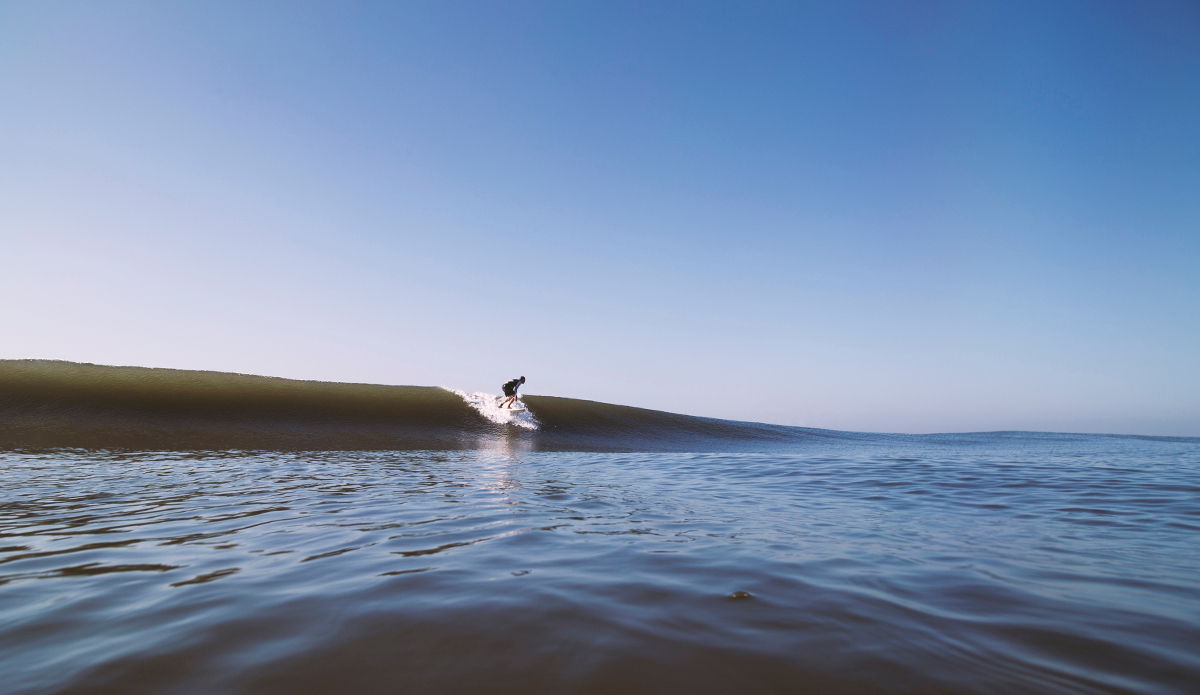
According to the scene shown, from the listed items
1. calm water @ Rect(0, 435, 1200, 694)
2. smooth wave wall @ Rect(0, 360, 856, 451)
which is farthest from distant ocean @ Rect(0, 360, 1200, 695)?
smooth wave wall @ Rect(0, 360, 856, 451)

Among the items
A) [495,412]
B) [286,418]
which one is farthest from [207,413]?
[495,412]

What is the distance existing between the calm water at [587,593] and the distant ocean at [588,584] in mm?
19

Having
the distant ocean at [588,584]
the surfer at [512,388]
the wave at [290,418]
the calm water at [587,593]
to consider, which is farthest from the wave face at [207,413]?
the calm water at [587,593]

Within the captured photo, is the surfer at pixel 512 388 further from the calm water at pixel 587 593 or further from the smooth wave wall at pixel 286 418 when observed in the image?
the calm water at pixel 587 593

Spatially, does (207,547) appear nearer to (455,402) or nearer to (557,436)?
(557,436)

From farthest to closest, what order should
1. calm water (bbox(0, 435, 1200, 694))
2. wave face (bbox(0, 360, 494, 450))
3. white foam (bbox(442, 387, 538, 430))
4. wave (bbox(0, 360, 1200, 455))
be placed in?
white foam (bbox(442, 387, 538, 430)) → wave (bbox(0, 360, 1200, 455)) → wave face (bbox(0, 360, 494, 450)) → calm water (bbox(0, 435, 1200, 694))

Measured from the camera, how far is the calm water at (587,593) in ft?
6.81

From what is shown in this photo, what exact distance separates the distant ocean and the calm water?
0.02 meters

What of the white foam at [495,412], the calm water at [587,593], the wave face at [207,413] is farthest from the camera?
the white foam at [495,412]

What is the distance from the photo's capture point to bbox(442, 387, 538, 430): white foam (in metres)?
18.8

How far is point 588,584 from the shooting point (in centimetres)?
319

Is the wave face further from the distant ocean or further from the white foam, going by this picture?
the distant ocean

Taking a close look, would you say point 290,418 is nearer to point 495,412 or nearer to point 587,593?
point 495,412

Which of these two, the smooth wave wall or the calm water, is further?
the smooth wave wall
